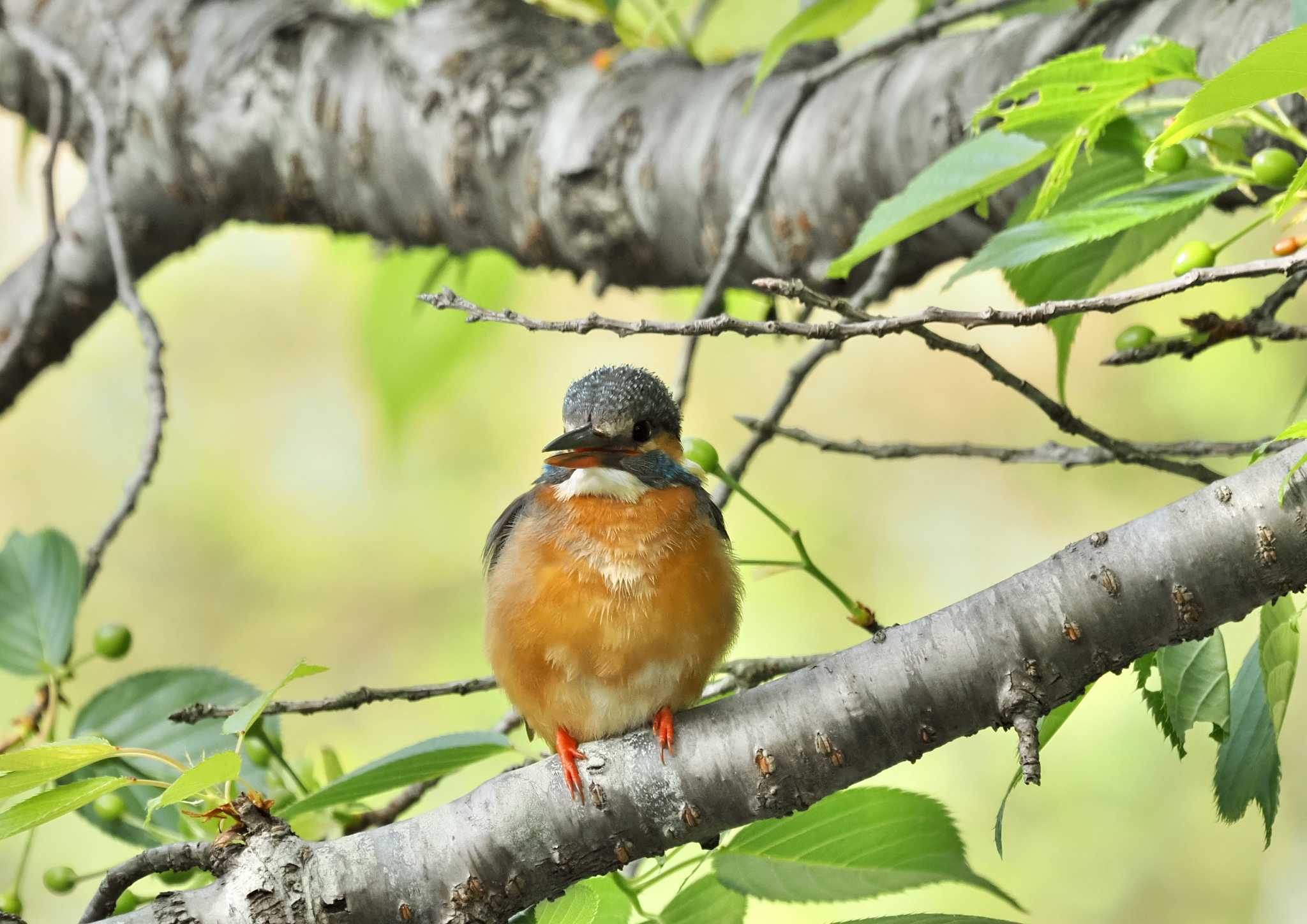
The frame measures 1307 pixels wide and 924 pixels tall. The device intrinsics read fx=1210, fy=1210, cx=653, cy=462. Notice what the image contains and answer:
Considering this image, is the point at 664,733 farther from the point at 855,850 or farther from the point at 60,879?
the point at 60,879

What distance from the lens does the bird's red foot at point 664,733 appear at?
1.76 meters

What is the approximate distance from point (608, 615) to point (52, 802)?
902 mm

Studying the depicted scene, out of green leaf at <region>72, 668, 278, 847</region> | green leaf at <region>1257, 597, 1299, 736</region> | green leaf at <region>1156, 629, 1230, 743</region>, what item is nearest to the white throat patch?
green leaf at <region>72, 668, 278, 847</region>

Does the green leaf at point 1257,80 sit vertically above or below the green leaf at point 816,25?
below

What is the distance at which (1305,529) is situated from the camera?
1410 millimetres

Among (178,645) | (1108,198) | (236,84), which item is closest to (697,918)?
(1108,198)

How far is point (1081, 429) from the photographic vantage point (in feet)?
6.27

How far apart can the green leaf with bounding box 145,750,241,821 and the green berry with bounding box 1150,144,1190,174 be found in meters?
1.47

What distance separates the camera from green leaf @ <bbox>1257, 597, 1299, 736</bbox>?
1497mm

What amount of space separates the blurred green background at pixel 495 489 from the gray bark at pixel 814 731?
94.8 inches

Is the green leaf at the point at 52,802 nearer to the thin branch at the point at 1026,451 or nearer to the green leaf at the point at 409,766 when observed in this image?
the green leaf at the point at 409,766

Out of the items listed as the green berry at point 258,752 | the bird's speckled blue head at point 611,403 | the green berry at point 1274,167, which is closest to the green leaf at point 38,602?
the green berry at point 258,752

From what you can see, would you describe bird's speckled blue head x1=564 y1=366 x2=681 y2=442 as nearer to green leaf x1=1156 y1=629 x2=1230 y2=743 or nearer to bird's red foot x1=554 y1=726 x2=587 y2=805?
bird's red foot x1=554 y1=726 x2=587 y2=805

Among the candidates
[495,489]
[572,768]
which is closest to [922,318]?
[572,768]
